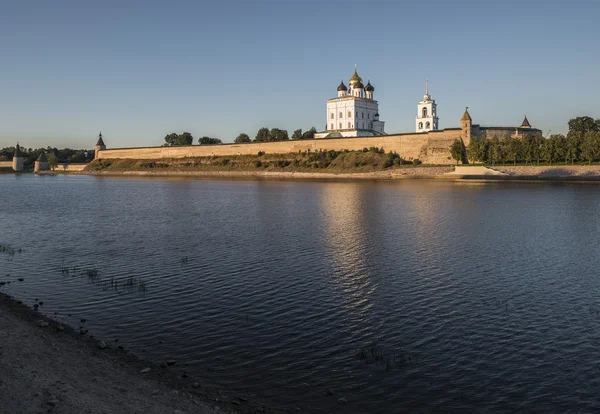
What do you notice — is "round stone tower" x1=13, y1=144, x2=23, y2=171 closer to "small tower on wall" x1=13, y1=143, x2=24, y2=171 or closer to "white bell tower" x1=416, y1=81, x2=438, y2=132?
"small tower on wall" x1=13, y1=143, x2=24, y2=171

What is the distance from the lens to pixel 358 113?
3920 inches

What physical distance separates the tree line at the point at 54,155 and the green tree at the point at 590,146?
396 feet

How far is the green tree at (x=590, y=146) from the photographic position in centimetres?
5641

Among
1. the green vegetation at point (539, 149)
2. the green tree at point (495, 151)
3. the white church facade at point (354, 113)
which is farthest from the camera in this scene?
the white church facade at point (354, 113)

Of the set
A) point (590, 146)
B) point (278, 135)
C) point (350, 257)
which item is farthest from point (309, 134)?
point (350, 257)

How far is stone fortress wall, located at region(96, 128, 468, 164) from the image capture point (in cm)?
7325

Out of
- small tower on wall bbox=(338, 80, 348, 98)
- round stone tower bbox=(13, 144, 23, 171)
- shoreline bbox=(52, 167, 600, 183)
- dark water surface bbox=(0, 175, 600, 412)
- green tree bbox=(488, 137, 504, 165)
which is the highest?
small tower on wall bbox=(338, 80, 348, 98)

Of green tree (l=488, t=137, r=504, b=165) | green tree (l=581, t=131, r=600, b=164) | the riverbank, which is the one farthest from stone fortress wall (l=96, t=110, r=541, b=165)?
the riverbank

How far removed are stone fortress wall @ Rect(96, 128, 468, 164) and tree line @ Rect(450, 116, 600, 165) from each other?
2.91 m

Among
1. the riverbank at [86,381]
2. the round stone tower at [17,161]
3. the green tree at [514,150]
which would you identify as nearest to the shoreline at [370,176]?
the green tree at [514,150]

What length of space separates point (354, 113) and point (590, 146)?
48270 mm

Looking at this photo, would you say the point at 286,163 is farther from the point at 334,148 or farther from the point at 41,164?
the point at 41,164

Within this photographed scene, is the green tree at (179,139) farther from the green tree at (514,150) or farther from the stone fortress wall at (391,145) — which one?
the green tree at (514,150)

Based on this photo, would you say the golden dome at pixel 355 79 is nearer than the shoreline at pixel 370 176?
No
